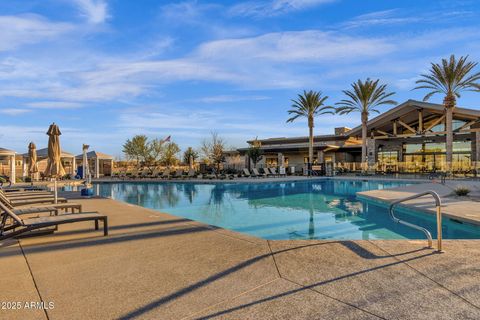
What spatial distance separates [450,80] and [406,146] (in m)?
10.4

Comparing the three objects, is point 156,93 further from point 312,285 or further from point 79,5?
point 312,285

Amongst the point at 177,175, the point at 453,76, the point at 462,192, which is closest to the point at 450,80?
the point at 453,76

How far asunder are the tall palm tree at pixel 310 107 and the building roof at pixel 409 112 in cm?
384

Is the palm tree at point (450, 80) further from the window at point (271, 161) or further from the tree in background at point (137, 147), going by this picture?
the tree in background at point (137, 147)

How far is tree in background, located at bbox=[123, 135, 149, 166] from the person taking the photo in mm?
37688

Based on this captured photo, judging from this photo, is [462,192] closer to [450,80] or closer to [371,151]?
[450,80]

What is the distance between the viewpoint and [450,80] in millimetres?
21562

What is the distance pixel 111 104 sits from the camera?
24109mm

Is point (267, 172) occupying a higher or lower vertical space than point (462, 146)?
lower

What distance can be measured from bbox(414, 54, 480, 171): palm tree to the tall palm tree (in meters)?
8.25

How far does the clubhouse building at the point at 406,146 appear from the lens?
25008 millimetres

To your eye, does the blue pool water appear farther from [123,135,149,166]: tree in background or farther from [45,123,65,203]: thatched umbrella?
[123,135,149,166]: tree in background

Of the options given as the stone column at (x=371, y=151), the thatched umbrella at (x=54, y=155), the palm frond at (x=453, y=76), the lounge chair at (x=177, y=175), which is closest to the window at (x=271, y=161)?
the stone column at (x=371, y=151)

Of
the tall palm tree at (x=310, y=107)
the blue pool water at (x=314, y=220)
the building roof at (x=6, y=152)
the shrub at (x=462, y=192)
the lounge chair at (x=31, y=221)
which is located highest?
the tall palm tree at (x=310, y=107)
